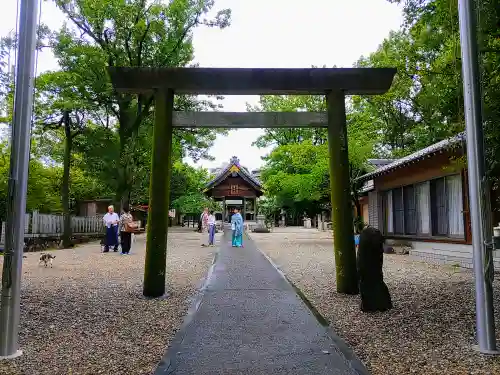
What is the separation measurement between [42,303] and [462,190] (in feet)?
35.4

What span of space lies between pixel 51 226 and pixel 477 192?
2075 centimetres

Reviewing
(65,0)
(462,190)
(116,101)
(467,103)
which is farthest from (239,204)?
(467,103)

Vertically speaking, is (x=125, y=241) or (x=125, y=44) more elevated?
(x=125, y=44)

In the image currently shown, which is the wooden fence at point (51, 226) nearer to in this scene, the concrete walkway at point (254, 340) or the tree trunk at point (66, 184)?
the tree trunk at point (66, 184)

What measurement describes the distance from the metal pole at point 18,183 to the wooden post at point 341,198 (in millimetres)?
4860

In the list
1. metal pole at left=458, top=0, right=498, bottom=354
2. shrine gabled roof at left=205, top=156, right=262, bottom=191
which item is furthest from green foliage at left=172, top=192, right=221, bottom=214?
metal pole at left=458, top=0, right=498, bottom=354

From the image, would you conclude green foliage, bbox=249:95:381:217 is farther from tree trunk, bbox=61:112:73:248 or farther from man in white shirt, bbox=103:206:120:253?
tree trunk, bbox=61:112:73:248

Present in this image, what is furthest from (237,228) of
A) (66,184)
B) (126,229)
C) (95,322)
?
(95,322)

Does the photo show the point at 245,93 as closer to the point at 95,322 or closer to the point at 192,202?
the point at 95,322

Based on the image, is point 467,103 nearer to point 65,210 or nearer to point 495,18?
point 495,18

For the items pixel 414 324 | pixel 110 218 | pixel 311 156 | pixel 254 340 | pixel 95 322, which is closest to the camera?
pixel 254 340

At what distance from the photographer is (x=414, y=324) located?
18.7ft

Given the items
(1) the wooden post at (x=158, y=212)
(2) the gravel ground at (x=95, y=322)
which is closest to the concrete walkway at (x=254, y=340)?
(2) the gravel ground at (x=95, y=322)

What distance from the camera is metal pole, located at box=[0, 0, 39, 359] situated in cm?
445
